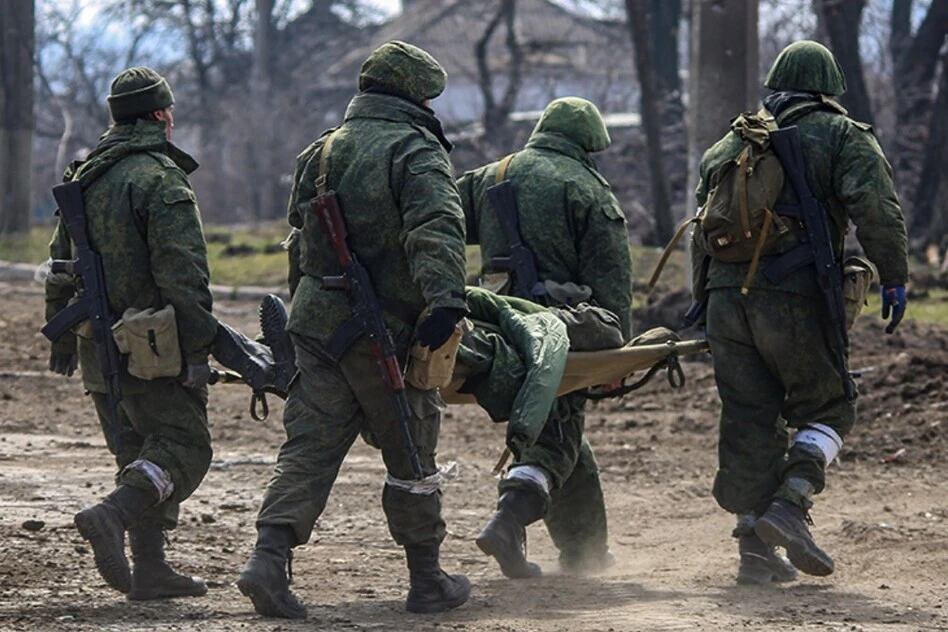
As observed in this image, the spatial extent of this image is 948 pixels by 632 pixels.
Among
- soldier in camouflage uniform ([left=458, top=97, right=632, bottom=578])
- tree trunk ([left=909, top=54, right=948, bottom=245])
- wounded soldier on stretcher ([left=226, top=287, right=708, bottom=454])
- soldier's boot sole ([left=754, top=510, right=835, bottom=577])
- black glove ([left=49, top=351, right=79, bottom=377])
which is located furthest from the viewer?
tree trunk ([left=909, top=54, right=948, bottom=245])

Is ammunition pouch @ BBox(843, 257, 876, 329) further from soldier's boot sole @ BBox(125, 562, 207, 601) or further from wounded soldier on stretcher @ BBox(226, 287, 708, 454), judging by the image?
soldier's boot sole @ BBox(125, 562, 207, 601)

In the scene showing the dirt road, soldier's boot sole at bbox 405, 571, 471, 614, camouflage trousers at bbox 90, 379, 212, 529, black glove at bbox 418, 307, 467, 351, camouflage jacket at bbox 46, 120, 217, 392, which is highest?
camouflage jacket at bbox 46, 120, 217, 392

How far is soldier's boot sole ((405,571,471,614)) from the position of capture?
6.48 m

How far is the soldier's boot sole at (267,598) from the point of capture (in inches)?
241

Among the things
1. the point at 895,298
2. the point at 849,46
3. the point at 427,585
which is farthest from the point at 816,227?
the point at 849,46

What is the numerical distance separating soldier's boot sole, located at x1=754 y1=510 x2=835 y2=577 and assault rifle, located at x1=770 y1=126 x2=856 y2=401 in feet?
2.49

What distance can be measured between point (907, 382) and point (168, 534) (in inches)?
209

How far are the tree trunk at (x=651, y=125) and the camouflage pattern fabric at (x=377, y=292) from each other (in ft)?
39.5

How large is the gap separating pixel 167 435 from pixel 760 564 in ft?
8.32

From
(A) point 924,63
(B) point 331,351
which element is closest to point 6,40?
(A) point 924,63

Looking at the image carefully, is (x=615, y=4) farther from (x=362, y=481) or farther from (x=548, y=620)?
(x=548, y=620)

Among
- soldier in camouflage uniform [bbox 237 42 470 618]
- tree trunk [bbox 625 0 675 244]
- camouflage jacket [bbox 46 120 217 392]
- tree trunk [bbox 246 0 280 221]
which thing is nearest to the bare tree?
tree trunk [bbox 246 0 280 221]

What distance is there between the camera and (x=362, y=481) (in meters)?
9.55

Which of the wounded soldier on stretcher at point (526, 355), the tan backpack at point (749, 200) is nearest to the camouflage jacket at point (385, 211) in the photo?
the wounded soldier on stretcher at point (526, 355)
